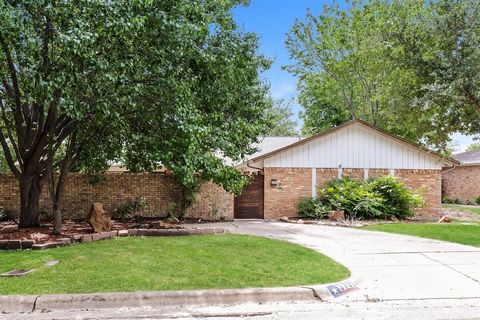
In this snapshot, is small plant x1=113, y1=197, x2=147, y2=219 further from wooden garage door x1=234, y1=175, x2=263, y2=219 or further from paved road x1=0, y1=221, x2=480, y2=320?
paved road x1=0, y1=221, x2=480, y2=320

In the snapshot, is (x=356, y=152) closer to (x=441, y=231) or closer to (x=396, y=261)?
(x=441, y=231)

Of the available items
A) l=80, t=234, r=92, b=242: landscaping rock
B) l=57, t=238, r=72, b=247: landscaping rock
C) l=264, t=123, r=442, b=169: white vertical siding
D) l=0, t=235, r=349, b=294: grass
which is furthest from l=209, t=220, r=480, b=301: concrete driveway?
l=57, t=238, r=72, b=247: landscaping rock

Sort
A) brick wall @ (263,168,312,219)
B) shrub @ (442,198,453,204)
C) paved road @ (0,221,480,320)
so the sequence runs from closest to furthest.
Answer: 1. paved road @ (0,221,480,320)
2. brick wall @ (263,168,312,219)
3. shrub @ (442,198,453,204)

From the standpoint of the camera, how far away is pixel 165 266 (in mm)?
6812

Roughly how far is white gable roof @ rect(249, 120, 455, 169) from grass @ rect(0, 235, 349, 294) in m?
7.40

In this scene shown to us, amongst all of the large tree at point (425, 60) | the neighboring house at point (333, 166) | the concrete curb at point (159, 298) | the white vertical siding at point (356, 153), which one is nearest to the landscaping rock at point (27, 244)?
the concrete curb at point (159, 298)

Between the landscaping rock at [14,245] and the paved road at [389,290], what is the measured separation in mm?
4171

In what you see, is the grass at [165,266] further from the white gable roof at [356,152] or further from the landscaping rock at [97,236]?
the white gable roof at [356,152]

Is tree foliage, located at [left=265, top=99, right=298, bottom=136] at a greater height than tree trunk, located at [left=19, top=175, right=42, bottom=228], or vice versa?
tree foliage, located at [left=265, top=99, right=298, bottom=136]

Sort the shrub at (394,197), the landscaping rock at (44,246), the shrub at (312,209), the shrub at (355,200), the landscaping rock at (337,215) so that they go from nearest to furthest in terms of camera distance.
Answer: the landscaping rock at (44,246)
the landscaping rock at (337,215)
the shrub at (355,200)
the shrub at (312,209)
the shrub at (394,197)

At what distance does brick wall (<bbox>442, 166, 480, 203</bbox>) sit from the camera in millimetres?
27484

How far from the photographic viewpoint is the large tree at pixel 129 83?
7.49 meters

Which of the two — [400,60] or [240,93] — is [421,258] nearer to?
[240,93]

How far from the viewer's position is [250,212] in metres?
16.2
